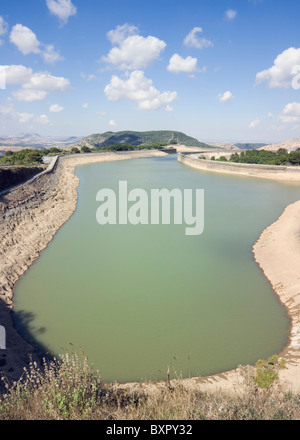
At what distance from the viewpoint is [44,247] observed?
55.9ft

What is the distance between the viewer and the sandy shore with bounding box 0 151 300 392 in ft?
24.1

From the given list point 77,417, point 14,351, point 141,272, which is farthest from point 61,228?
point 77,417

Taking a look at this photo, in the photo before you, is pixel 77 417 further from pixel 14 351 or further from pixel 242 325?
pixel 242 325

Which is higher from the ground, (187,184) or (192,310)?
(187,184)

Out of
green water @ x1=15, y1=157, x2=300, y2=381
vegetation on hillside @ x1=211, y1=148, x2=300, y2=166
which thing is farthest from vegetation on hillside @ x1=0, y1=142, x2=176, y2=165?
vegetation on hillside @ x1=211, y1=148, x2=300, y2=166

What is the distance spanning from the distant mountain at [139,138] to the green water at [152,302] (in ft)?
532

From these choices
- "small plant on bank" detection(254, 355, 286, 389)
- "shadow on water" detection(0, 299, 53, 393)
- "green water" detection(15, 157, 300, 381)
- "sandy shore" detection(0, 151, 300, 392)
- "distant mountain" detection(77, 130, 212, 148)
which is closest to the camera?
"small plant on bank" detection(254, 355, 286, 389)

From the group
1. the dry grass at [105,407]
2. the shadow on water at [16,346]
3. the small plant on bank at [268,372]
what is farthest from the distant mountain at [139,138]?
the dry grass at [105,407]

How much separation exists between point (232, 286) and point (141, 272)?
4.60 metres

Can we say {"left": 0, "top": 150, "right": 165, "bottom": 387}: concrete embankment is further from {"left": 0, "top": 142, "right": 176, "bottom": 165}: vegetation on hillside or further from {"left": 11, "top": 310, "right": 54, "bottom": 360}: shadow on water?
{"left": 0, "top": 142, "right": 176, "bottom": 165}: vegetation on hillside

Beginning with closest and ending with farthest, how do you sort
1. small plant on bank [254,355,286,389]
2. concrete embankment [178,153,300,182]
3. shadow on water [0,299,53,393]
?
small plant on bank [254,355,286,389] → shadow on water [0,299,53,393] → concrete embankment [178,153,300,182]

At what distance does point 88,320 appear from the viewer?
9969mm

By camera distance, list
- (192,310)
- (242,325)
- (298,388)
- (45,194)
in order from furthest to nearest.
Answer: (45,194)
(192,310)
(242,325)
(298,388)

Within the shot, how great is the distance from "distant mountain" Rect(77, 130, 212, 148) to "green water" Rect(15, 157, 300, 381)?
162m
